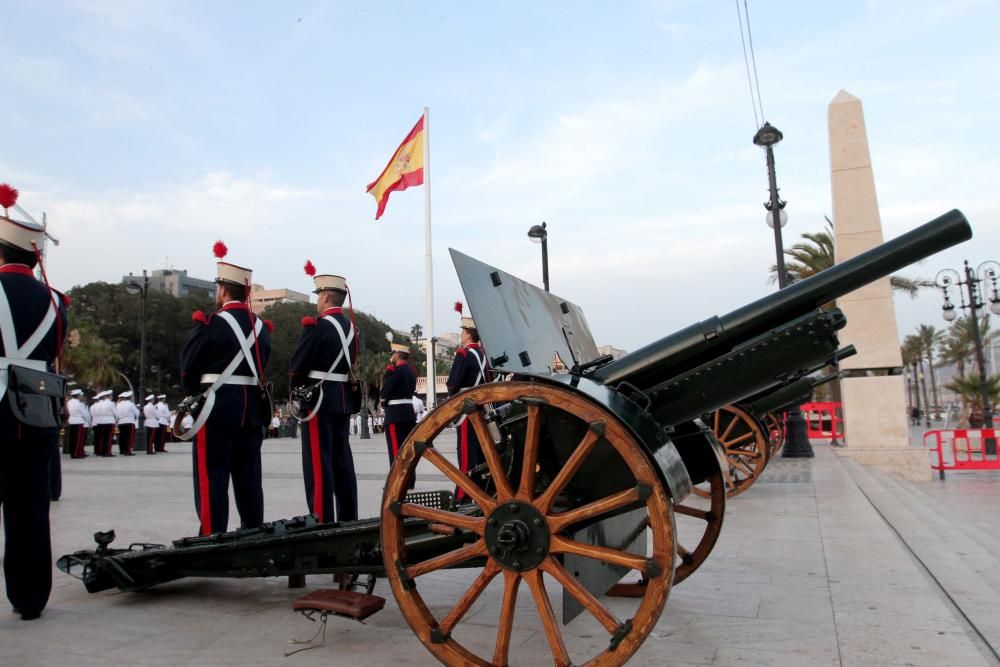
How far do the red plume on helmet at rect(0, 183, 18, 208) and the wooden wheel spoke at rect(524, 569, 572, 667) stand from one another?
11.1ft

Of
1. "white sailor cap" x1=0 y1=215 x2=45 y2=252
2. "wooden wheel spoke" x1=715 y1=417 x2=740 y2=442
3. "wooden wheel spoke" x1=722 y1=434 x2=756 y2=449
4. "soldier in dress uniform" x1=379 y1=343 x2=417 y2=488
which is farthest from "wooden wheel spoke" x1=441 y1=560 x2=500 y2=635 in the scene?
"soldier in dress uniform" x1=379 y1=343 x2=417 y2=488

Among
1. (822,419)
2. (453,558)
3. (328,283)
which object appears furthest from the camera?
(822,419)

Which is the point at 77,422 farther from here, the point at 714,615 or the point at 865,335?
the point at 714,615

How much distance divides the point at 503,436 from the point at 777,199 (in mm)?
12802

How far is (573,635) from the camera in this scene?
3.34 meters

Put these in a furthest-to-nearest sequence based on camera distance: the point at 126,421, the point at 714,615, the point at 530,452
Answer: the point at 126,421
the point at 714,615
the point at 530,452

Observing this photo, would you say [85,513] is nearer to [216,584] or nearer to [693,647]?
[216,584]

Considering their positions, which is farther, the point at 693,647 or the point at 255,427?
the point at 255,427

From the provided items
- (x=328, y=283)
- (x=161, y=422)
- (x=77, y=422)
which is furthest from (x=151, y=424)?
(x=328, y=283)

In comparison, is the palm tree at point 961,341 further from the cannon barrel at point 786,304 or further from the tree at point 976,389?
the cannon barrel at point 786,304

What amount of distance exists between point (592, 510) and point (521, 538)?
27cm

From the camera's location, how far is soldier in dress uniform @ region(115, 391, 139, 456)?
19.5 meters

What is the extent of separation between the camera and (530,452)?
2.66 metres

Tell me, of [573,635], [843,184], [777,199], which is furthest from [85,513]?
[843,184]
